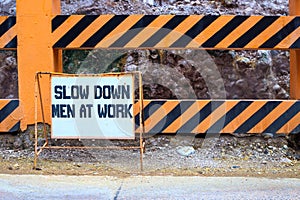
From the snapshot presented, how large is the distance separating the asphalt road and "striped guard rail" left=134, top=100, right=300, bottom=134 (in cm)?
76

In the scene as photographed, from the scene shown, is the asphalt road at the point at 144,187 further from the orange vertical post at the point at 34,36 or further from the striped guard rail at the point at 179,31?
the striped guard rail at the point at 179,31

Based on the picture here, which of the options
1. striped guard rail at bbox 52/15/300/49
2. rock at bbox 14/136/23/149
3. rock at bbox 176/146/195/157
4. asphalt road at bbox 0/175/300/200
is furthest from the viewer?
rock at bbox 14/136/23/149

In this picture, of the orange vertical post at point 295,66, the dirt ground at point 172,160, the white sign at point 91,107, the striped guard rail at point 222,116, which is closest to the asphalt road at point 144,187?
the dirt ground at point 172,160

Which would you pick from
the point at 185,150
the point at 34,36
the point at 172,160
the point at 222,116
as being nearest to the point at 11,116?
the point at 34,36

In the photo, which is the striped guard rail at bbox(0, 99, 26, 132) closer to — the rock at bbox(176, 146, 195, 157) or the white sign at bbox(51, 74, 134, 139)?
the white sign at bbox(51, 74, 134, 139)

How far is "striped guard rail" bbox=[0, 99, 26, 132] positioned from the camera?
4.39m

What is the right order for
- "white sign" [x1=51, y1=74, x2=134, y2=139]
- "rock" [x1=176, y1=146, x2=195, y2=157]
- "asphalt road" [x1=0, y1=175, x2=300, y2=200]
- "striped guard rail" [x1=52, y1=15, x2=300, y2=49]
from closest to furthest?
1. "asphalt road" [x1=0, y1=175, x2=300, y2=200]
2. "white sign" [x1=51, y1=74, x2=134, y2=139]
3. "striped guard rail" [x1=52, y1=15, x2=300, y2=49]
4. "rock" [x1=176, y1=146, x2=195, y2=157]

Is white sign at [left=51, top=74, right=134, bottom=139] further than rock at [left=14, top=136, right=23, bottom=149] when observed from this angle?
No

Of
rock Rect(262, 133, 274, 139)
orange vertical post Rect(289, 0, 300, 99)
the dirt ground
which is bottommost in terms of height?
the dirt ground

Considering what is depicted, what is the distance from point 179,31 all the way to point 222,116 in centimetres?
100

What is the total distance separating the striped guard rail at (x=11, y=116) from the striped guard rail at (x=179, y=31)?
805 millimetres

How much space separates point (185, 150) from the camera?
441 centimetres

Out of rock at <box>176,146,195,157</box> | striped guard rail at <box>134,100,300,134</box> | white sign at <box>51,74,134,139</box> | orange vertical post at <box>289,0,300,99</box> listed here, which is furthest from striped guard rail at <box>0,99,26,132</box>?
orange vertical post at <box>289,0,300,99</box>

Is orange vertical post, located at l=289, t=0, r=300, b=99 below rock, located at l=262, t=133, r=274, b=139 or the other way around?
the other way around
